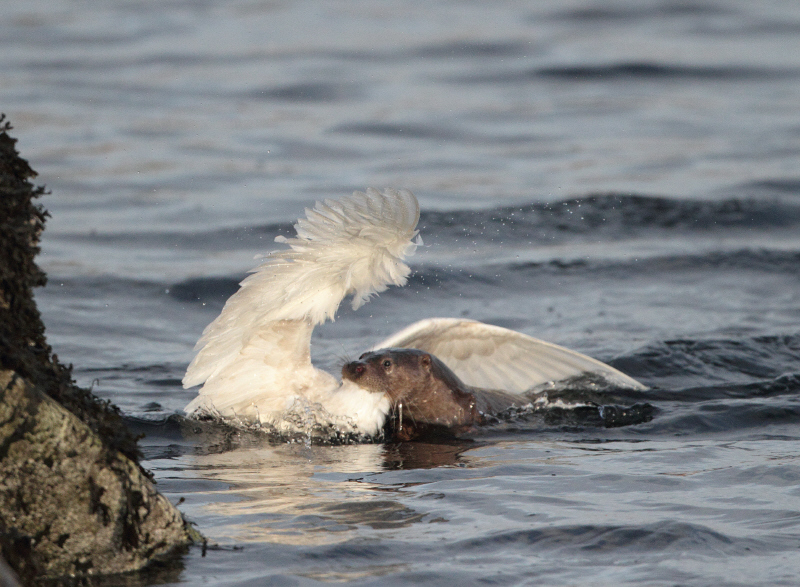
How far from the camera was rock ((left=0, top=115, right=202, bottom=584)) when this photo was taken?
331 cm

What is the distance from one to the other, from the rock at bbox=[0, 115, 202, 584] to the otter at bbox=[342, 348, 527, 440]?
256 centimetres

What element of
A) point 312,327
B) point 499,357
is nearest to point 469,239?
point 499,357

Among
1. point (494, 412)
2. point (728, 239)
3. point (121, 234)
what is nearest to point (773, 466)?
point (494, 412)

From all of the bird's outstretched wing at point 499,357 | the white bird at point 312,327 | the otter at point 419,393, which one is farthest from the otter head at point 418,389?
the bird's outstretched wing at point 499,357

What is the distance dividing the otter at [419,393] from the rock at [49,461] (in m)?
2.56

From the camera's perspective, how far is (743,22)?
19203 millimetres

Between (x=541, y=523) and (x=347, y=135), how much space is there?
10793mm

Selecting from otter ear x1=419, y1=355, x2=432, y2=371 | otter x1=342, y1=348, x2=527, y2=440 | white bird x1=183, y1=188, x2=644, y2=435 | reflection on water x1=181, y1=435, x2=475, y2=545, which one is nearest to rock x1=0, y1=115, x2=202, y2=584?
reflection on water x1=181, y1=435, x2=475, y2=545

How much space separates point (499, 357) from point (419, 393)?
913 mm

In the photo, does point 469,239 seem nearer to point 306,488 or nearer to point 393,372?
point 393,372

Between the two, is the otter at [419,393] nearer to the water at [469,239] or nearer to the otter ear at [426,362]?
the otter ear at [426,362]

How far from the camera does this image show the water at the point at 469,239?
167 inches

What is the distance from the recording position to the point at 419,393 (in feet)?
20.5

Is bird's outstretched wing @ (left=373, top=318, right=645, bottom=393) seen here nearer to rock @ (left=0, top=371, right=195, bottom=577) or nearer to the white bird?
the white bird
